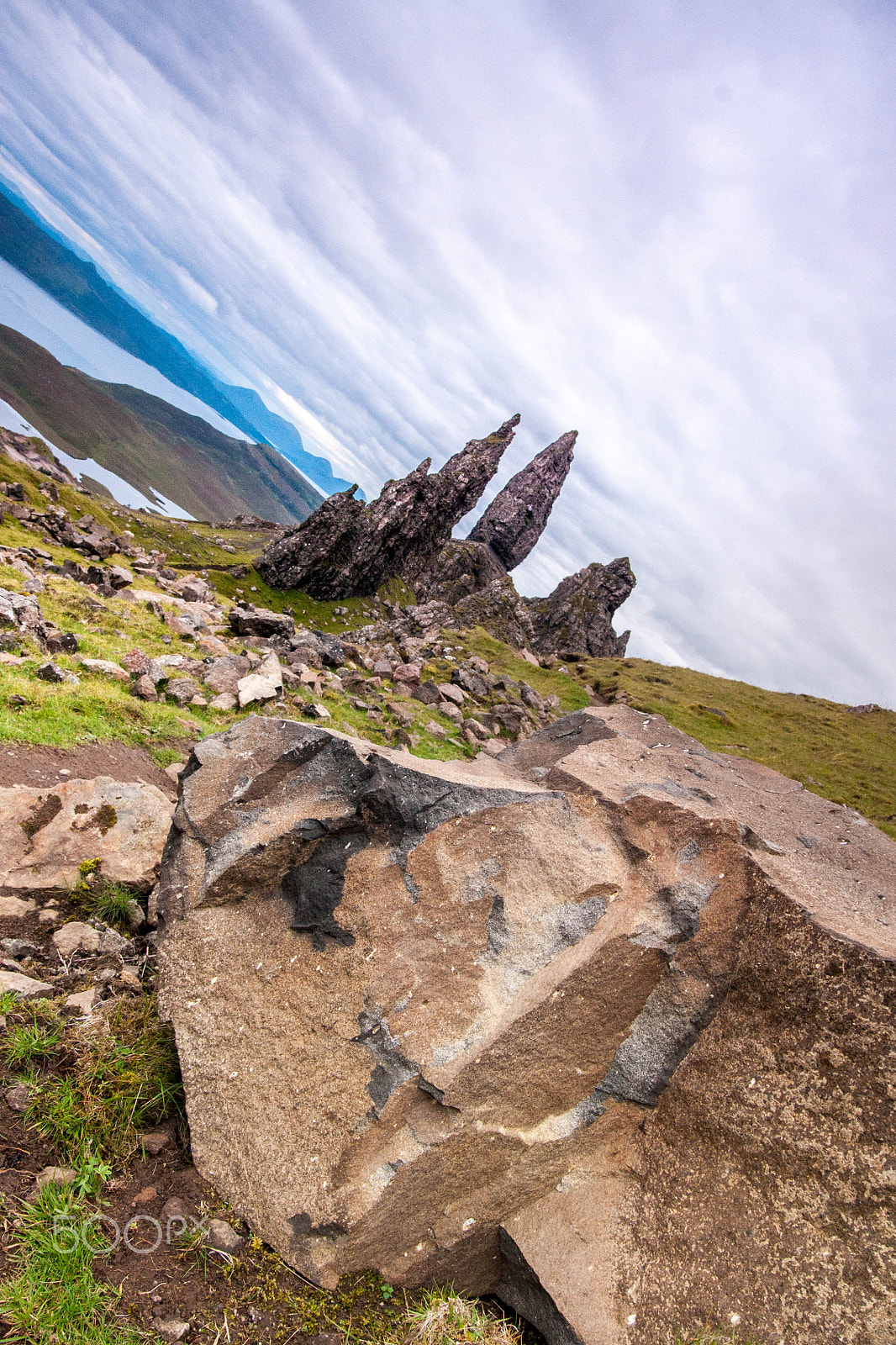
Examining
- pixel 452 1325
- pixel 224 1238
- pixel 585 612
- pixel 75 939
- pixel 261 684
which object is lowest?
pixel 75 939

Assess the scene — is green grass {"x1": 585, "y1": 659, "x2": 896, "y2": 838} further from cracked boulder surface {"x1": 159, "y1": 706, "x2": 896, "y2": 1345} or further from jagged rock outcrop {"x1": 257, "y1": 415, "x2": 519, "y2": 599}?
jagged rock outcrop {"x1": 257, "y1": 415, "x2": 519, "y2": 599}

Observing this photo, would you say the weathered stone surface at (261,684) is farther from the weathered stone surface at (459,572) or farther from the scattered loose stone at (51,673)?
the weathered stone surface at (459,572)

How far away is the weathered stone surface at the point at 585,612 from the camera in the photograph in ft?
317

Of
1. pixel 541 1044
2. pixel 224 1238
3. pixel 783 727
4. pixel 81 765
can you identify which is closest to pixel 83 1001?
pixel 224 1238

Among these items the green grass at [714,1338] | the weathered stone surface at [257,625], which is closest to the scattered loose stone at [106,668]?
the weathered stone surface at [257,625]

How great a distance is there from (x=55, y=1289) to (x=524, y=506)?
495 ft

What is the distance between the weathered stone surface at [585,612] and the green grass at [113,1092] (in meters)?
84.8

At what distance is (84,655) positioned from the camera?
17.3m

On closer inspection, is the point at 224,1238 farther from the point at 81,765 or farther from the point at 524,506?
the point at 524,506

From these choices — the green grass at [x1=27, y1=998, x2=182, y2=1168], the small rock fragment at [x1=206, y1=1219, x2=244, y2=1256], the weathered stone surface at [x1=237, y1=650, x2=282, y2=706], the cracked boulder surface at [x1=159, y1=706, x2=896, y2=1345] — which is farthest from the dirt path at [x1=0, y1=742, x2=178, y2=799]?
the small rock fragment at [x1=206, y1=1219, x2=244, y2=1256]

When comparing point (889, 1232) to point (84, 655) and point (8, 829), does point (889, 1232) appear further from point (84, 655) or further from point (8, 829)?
point (84, 655)

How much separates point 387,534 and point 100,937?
8663 cm

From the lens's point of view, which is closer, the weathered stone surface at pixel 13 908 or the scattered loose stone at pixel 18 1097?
the scattered loose stone at pixel 18 1097

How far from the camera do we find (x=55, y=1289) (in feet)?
15.2
